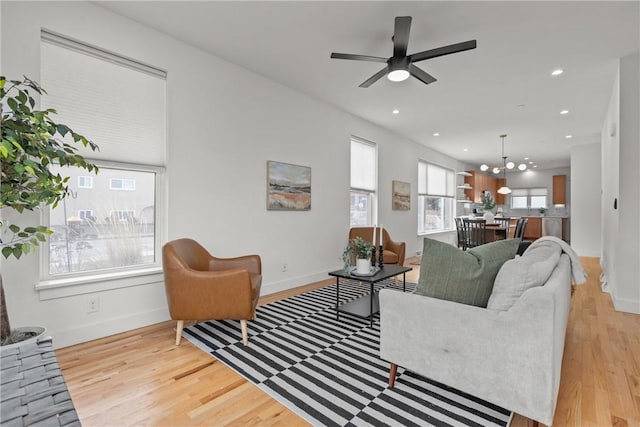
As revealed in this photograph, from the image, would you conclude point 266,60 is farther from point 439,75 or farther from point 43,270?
point 43,270

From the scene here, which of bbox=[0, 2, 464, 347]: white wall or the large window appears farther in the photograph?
the large window

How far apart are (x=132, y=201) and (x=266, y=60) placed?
2054 millimetres

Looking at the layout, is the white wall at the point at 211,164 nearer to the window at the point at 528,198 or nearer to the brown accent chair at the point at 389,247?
the brown accent chair at the point at 389,247

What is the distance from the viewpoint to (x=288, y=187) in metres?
4.16

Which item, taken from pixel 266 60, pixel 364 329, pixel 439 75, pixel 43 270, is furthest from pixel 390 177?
pixel 43 270

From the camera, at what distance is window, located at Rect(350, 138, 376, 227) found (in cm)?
546

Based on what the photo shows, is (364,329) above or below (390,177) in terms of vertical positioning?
below

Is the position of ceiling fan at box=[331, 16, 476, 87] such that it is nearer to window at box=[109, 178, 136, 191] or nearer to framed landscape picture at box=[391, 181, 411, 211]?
window at box=[109, 178, 136, 191]

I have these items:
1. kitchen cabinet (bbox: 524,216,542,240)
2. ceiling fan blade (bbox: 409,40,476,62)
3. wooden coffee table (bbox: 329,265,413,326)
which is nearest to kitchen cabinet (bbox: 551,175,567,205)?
kitchen cabinet (bbox: 524,216,542,240)

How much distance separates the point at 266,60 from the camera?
345 centimetres

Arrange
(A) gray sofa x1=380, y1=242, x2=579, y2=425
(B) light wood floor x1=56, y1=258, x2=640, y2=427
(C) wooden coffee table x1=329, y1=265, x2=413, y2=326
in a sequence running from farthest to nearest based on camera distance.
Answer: (C) wooden coffee table x1=329, y1=265, x2=413, y2=326
(B) light wood floor x1=56, y1=258, x2=640, y2=427
(A) gray sofa x1=380, y1=242, x2=579, y2=425

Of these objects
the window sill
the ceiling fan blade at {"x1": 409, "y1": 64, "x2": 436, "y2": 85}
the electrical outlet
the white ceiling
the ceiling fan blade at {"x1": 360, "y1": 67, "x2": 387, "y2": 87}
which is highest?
the white ceiling

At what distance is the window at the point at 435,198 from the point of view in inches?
302

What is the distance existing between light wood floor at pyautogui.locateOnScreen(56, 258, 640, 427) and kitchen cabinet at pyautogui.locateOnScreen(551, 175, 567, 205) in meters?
9.34
